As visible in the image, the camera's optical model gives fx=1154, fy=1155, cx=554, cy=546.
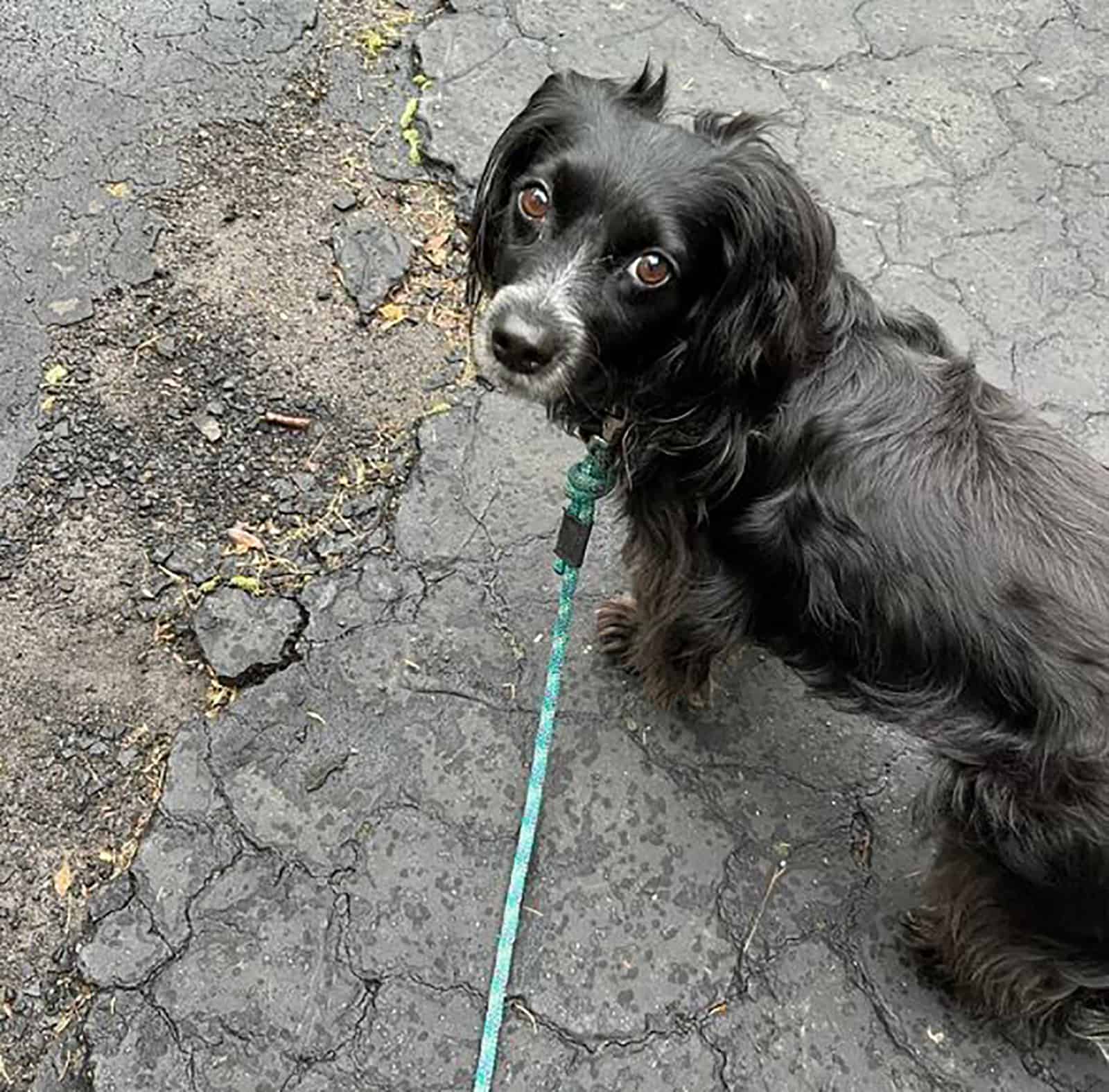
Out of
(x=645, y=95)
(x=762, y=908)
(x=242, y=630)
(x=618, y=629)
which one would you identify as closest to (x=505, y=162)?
(x=645, y=95)

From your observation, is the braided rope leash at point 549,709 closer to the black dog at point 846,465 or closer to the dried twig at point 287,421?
the black dog at point 846,465

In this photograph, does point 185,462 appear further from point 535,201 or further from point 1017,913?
point 1017,913

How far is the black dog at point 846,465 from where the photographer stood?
2215 mm

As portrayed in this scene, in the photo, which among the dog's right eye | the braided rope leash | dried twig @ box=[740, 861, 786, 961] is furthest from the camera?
dried twig @ box=[740, 861, 786, 961]

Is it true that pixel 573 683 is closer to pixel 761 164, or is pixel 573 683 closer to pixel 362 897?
pixel 362 897

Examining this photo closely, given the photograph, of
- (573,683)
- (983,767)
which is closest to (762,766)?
(573,683)

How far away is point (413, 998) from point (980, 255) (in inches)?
124

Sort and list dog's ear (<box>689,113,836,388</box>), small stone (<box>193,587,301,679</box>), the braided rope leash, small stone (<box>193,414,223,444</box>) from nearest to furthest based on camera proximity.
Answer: dog's ear (<box>689,113,836,388</box>) → the braided rope leash → small stone (<box>193,587,301,679</box>) → small stone (<box>193,414,223,444</box>)

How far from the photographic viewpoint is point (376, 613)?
10.6 feet

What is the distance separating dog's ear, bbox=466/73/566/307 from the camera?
2365 mm

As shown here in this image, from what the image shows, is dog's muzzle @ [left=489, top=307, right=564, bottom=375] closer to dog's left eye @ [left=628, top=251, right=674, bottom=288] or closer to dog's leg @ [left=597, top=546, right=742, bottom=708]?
dog's left eye @ [left=628, top=251, right=674, bottom=288]

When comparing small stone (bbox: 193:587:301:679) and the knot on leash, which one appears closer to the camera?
the knot on leash

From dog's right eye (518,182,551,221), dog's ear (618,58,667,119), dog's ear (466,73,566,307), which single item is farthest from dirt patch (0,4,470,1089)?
dog's ear (618,58,667,119)

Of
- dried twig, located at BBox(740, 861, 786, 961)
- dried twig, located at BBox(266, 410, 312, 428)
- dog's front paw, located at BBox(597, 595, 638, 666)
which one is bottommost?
dried twig, located at BBox(266, 410, 312, 428)
